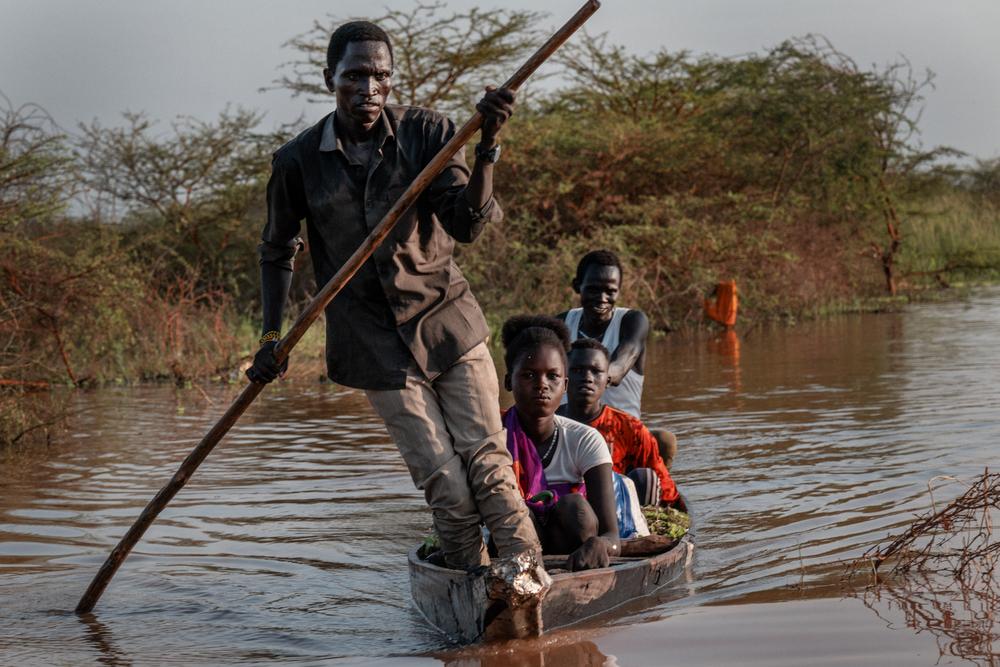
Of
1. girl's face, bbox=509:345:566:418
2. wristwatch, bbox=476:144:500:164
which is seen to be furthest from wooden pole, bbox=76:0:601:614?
girl's face, bbox=509:345:566:418

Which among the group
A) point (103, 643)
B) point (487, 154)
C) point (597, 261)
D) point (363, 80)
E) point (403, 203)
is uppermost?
point (363, 80)

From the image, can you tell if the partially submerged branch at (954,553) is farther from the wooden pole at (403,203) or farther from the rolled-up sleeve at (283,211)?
the rolled-up sleeve at (283,211)

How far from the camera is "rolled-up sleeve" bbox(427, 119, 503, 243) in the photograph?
13.3ft

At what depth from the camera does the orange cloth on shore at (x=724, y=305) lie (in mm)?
18234

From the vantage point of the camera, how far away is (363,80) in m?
4.14

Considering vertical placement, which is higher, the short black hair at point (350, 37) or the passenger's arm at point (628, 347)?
the short black hair at point (350, 37)

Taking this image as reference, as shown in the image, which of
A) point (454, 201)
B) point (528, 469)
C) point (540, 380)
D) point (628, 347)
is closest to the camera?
point (454, 201)

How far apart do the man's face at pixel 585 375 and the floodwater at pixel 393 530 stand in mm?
889

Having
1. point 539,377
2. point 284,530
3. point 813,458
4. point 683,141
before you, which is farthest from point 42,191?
point 683,141

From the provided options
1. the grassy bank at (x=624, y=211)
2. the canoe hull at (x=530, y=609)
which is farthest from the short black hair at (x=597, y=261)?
the grassy bank at (x=624, y=211)

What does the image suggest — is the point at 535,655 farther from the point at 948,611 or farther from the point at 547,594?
the point at 948,611

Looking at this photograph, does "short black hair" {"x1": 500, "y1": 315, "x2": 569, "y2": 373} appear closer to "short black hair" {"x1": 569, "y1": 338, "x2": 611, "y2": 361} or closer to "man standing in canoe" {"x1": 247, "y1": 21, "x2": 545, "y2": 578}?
"short black hair" {"x1": 569, "y1": 338, "x2": 611, "y2": 361}

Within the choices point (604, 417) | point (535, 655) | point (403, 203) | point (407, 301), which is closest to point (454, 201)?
point (403, 203)

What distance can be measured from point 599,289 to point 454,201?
2660 millimetres
